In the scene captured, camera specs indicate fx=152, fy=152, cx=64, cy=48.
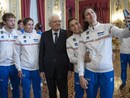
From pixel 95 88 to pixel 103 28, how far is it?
0.73m

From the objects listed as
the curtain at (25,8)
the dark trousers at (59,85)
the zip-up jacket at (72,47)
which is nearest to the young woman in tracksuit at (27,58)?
the dark trousers at (59,85)

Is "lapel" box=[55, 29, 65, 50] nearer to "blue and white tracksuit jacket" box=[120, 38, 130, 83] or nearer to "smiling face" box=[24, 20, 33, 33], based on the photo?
"smiling face" box=[24, 20, 33, 33]

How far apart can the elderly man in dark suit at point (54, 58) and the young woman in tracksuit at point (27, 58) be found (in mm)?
138

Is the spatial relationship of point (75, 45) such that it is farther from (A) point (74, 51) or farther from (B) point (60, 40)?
(B) point (60, 40)

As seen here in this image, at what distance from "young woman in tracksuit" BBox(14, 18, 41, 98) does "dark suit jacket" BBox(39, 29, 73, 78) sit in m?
0.14

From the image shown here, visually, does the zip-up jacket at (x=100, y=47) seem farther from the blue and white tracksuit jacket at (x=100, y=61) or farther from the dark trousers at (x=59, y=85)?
the dark trousers at (x=59, y=85)

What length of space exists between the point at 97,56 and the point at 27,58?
1.24 meters

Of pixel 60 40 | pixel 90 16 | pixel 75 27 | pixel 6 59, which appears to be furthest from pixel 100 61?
pixel 6 59

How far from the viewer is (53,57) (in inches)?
94.3

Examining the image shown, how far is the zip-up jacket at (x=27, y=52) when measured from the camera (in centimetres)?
251

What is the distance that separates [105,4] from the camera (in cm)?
1302

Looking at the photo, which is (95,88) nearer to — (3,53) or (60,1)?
(3,53)

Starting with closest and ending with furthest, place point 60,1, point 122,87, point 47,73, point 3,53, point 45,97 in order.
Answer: point 47,73
point 3,53
point 45,97
point 122,87
point 60,1

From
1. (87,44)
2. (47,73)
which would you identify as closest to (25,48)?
(47,73)
